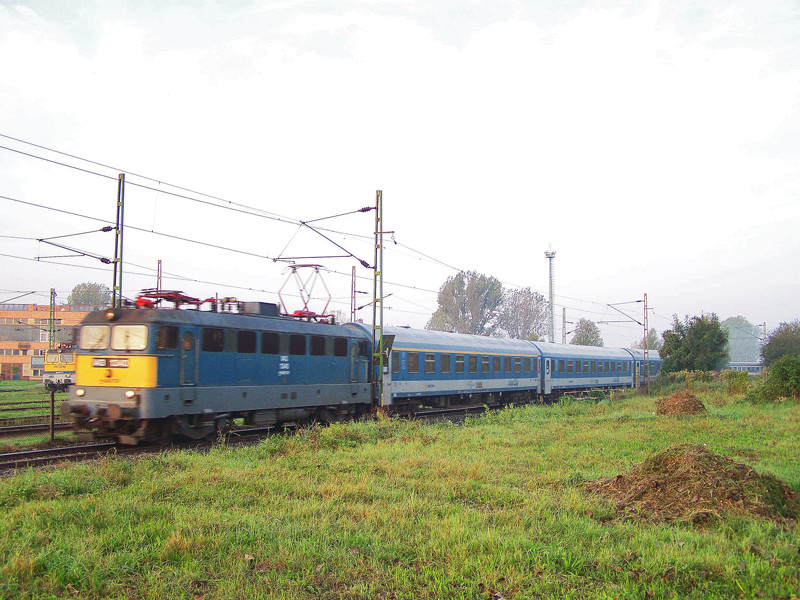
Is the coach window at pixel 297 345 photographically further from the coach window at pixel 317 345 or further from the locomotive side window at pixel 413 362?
the locomotive side window at pixel 413 362

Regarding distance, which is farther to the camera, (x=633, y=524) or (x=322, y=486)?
(x=322, y=486)

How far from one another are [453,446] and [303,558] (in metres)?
8.09

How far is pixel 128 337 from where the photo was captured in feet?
45.0

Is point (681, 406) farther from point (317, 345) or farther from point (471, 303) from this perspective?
point (471, 303)

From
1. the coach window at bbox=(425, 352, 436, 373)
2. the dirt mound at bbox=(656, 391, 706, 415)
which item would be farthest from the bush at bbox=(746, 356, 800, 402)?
the coach window at bbox=(425, 352, 436, 373)

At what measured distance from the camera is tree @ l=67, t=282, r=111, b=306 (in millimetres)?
93938

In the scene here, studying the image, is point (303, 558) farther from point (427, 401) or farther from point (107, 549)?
point (427, 401)

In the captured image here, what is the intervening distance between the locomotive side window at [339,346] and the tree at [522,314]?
57.3m

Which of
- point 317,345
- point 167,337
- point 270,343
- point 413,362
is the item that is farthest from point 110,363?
point 413,362

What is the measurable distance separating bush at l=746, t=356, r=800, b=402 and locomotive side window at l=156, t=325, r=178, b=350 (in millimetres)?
24415

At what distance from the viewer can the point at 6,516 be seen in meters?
7.09

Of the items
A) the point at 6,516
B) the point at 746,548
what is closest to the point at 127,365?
the point at 6,516

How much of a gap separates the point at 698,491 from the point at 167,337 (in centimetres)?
1122

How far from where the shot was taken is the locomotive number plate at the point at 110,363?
44.6 feet
